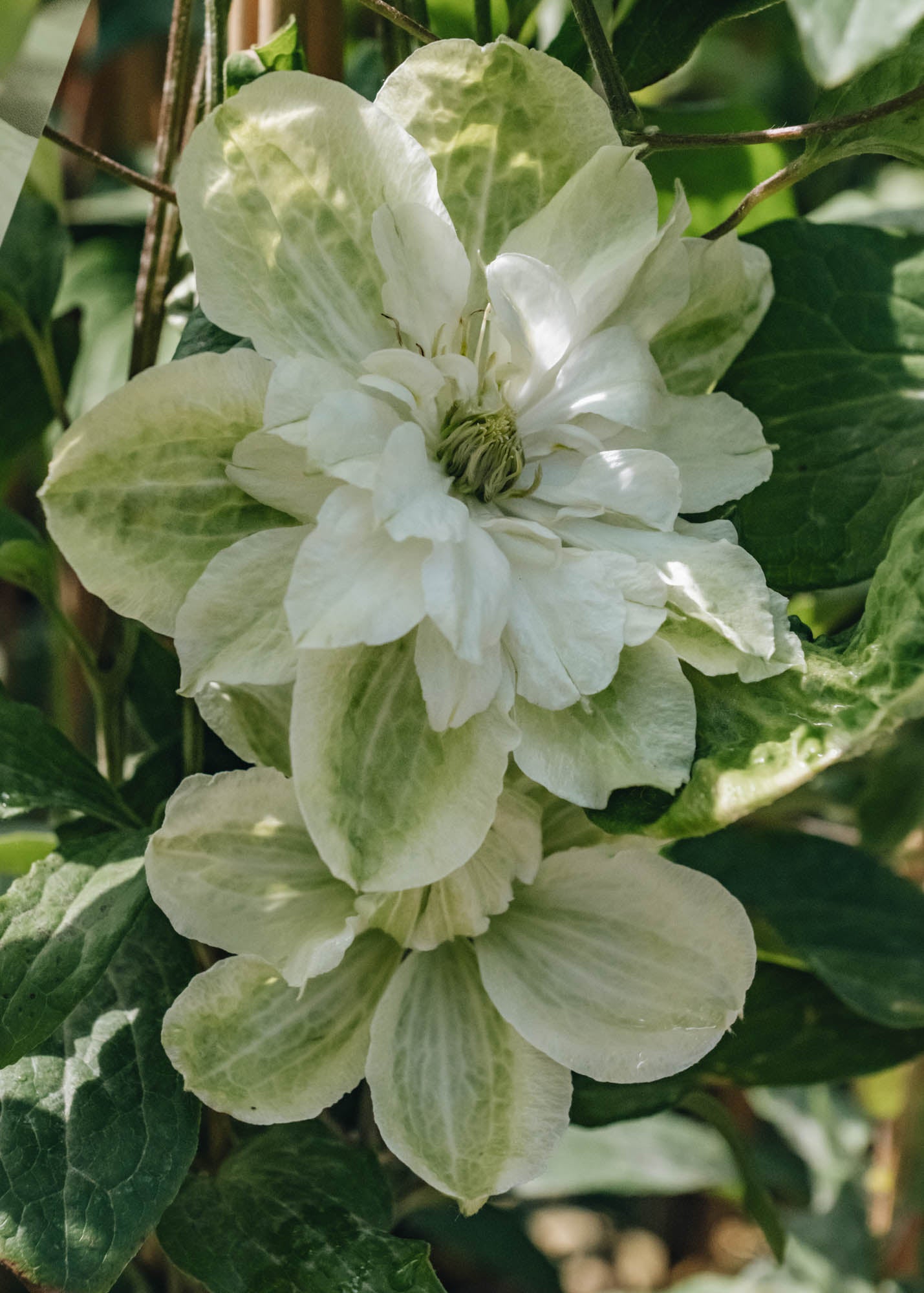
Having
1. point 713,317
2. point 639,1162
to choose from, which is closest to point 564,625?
point 713,317

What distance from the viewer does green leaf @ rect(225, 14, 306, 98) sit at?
370 mm

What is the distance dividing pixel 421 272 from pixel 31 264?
27 cm

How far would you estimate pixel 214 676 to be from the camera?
0.31m

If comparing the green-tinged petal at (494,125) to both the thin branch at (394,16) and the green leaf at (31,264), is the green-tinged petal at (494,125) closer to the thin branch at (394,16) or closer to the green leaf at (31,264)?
the thin branch at (394,16)

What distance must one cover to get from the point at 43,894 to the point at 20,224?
12.2 inches

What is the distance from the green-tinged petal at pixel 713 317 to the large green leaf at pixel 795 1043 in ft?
0.89

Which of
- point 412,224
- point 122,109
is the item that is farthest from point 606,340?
point 122,109

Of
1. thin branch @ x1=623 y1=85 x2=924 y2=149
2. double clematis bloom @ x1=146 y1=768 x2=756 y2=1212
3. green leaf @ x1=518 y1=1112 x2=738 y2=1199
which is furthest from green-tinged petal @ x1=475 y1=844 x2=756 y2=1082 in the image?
green leaf @ x1=518 y1=1112 x2=738 y2=1199

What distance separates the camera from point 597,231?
35cm

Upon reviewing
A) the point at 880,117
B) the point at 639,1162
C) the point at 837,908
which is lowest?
the point at 639,1162

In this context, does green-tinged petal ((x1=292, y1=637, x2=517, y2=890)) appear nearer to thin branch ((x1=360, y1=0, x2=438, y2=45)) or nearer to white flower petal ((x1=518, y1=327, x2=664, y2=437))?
white flower petal ((x1=518, y1=327, x2=664, y2=437))

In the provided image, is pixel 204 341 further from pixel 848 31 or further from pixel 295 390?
pixel 848 31

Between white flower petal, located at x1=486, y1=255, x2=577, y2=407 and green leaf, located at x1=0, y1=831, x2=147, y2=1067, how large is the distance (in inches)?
7.1

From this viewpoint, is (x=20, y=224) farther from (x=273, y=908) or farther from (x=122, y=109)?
(x=122, y=109)
